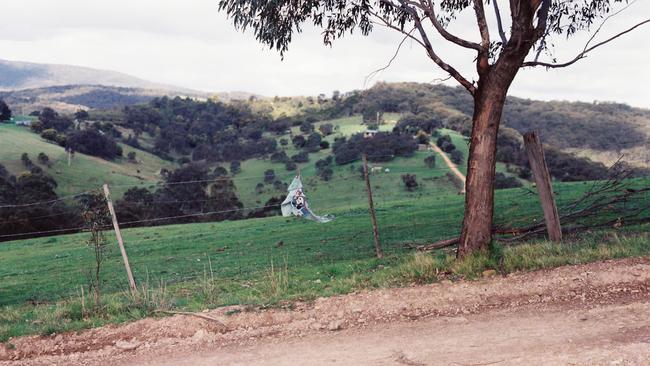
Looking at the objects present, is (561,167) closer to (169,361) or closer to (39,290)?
(39,290)

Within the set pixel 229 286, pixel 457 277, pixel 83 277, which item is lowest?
pixel 83 277

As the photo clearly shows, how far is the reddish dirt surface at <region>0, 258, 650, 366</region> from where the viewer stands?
21.5ft

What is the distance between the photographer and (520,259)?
966 centimetres

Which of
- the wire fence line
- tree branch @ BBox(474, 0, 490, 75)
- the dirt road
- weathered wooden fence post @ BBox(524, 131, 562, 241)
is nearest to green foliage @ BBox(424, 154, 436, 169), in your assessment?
the dirt road

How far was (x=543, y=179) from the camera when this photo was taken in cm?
1081

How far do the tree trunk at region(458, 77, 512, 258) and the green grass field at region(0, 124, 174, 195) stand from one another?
6867 centimetres

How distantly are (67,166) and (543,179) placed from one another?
8705 cm

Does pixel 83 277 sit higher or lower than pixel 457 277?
lower

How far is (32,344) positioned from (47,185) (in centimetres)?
6350

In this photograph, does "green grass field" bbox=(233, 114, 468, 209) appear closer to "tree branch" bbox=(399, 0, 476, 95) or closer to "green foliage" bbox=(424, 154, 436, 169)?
"green foliage" bbox=(424, 154, 436, 169)

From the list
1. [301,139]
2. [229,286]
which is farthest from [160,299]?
[301,139]

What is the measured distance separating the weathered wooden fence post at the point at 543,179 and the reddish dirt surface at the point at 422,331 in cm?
207

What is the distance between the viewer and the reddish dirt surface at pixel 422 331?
258 inches

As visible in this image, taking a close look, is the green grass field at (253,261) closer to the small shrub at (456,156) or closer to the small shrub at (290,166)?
the small shrub at (456,156)
